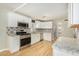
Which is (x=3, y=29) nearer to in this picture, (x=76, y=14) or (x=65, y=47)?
(x=65, y=47)

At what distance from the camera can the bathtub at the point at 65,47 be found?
1347 millimetres

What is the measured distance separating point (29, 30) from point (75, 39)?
2.15ft

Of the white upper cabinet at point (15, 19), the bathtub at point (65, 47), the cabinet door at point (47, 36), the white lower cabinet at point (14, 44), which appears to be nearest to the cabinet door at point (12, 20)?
the white upper cabinet at point (15, 19)

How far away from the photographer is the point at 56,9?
1606 mm

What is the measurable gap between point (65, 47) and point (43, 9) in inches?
22.1

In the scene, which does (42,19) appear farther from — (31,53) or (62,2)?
(31,53)

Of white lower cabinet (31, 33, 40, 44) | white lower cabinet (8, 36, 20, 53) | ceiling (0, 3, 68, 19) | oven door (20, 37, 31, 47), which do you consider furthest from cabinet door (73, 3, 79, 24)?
white lower cabinet (8, 36, 20, 53)

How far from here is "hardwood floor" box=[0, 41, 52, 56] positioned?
156 cm

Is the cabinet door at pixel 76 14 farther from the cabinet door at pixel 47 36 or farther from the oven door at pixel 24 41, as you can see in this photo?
the oven door at pixel 24 41

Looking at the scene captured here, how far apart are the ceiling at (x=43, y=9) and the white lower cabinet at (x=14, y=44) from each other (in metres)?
0.37

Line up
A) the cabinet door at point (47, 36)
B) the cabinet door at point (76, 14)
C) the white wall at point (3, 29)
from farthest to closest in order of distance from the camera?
the cabinet door at point (47, 36) < the white wall at point (3, 29) < the cabinet door at point (76, 14)

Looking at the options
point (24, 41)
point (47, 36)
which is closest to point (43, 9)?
point (47, 36)

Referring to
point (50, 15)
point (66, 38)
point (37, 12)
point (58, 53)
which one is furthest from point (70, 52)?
point (37, 12)

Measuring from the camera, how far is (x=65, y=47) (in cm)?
147
